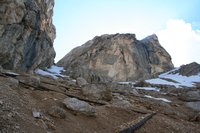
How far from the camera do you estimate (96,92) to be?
22.2 m

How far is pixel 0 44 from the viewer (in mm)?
41781

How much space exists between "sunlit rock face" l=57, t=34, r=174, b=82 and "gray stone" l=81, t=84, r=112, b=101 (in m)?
90.4

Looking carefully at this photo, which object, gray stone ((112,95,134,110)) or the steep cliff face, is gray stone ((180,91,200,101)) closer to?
gray stone ((112,95,134,110))

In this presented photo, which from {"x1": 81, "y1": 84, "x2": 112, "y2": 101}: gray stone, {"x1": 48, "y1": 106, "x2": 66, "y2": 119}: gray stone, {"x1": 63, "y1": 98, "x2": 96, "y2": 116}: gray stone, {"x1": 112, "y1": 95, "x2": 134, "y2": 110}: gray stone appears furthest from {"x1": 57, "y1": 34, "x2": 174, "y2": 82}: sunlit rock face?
{"x1": 48, "y1": 106, "x2": 66, "y2": 119}: gray stone

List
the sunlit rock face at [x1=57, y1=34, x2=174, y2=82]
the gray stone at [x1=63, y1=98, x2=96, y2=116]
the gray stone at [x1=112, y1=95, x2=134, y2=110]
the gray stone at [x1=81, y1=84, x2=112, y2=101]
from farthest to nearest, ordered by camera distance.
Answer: the sunlit rock face at [x1=57, y1=34, x2=174, y2=82] → the gray stone at [x1=81, y1=84, x2=112, y2=101] → the gray stone at [x1=112, y1=95, x2=134, y2=110] → the gray stone at [x1=63, y1=98, x2=96, y2=116]

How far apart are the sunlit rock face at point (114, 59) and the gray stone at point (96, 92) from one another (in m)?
90.4

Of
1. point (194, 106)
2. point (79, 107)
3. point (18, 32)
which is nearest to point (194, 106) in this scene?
point (194, 106)

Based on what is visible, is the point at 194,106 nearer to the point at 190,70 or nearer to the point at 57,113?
the point at 57,113

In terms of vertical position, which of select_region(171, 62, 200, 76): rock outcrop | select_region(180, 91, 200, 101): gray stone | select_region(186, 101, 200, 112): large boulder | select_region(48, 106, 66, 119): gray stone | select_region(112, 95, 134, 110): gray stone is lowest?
select_region(186, 101, 200, 112): large boulder

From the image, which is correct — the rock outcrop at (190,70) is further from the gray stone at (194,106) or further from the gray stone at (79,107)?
the gray stone at (79,107)

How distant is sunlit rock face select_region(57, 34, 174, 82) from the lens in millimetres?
118500

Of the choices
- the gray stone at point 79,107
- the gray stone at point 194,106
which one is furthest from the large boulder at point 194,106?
the gray stone at point 79,107

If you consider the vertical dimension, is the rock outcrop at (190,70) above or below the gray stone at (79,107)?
above

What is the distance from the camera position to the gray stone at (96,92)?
72.5 feet
